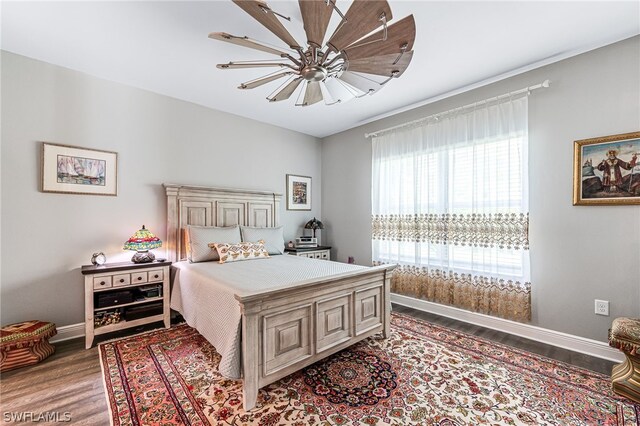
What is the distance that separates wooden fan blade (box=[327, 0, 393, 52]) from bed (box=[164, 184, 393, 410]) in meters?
1.67

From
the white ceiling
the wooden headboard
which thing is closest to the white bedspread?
→ the wooden headboard

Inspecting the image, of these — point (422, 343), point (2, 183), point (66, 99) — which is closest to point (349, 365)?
point (422, 343)

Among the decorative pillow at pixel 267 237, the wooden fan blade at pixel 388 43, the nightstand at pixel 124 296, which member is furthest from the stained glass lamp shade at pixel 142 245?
the wooden fan blade at pixel 388 43

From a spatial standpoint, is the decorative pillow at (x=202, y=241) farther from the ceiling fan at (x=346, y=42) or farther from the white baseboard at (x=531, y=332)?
the white baseboard at (x=531, y=332)

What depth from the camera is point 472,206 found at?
10.2 ft

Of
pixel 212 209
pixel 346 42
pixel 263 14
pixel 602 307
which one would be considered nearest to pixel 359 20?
pixel 346 42

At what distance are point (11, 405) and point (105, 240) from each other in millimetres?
1605

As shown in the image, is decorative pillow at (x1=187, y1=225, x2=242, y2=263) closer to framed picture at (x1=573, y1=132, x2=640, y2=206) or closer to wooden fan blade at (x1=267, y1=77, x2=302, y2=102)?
wooden fan blade at (x1=267, y1=77, x2=302, y2=102)

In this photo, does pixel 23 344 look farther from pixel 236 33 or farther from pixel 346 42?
pixel 346 42

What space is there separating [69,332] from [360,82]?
374cm

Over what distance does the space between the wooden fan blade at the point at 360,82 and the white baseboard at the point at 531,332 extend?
2.73 metres

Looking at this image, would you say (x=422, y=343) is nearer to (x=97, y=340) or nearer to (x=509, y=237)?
(x=509, y=237)

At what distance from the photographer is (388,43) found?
5.75ft

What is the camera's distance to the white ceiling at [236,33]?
78.8 inches
